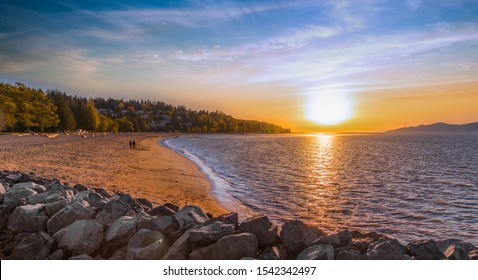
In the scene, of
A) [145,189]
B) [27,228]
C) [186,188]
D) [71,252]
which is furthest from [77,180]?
[71,252]

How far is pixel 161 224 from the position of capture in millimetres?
6031

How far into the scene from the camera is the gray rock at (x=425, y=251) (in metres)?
5.25

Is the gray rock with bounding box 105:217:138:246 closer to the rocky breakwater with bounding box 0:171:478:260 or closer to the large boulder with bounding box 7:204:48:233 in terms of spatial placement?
the rocky breakwater with bounding box 0:171:478:260

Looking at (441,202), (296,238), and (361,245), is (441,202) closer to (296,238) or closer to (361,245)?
(361,245)

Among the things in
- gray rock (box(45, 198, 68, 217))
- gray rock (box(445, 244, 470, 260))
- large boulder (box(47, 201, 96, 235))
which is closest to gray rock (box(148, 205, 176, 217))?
large boulder (box(47, 201, 96, 235))

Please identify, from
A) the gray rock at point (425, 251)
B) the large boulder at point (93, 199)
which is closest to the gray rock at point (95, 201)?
the large boulder at point (93, 199)

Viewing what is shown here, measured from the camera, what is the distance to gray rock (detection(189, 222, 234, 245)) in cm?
533

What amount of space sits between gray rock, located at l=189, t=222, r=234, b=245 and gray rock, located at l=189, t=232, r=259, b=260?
18cm

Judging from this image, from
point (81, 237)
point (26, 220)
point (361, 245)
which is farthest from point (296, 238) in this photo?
point (26, 220)

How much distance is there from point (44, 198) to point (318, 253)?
6127 mm
